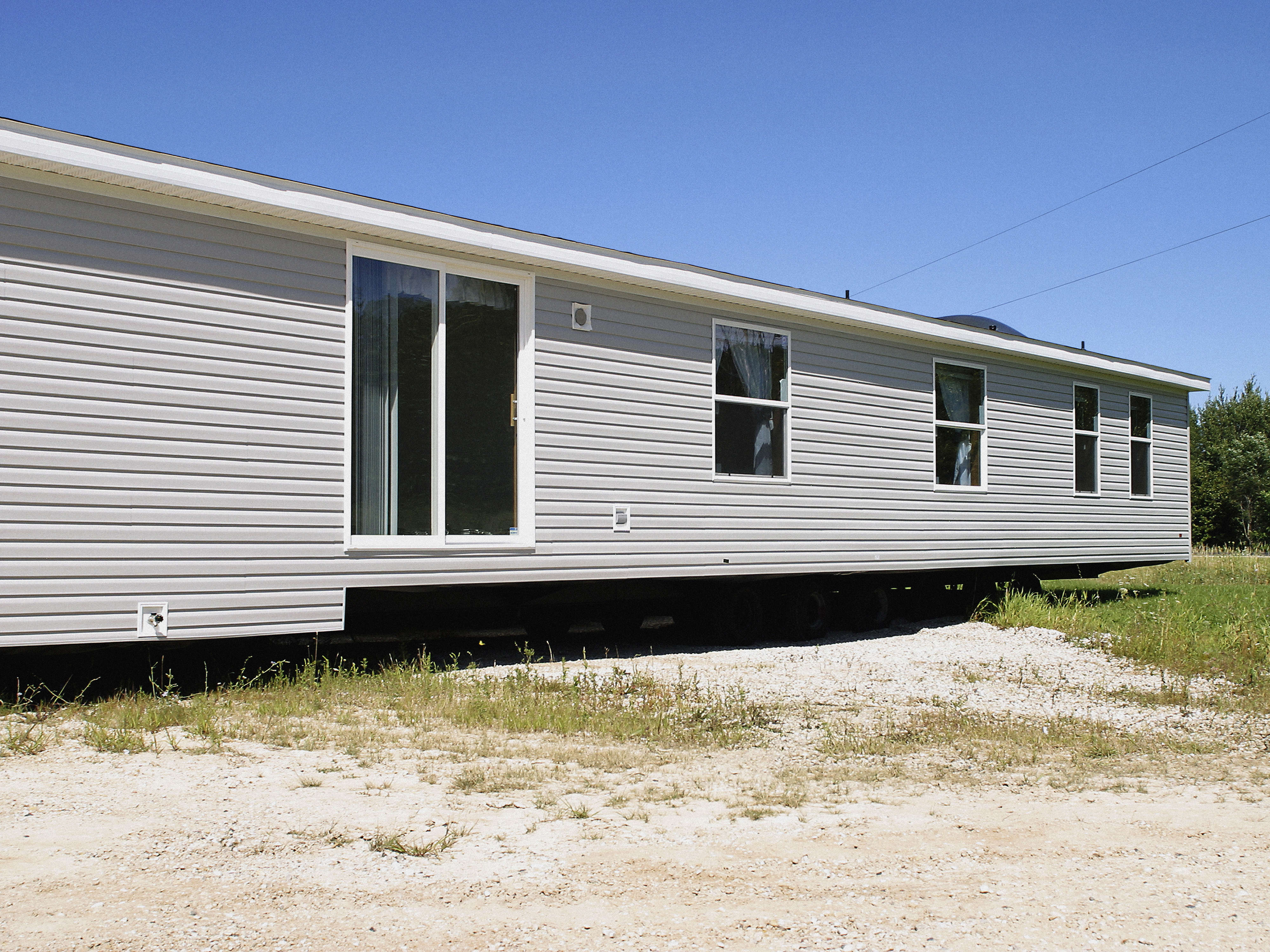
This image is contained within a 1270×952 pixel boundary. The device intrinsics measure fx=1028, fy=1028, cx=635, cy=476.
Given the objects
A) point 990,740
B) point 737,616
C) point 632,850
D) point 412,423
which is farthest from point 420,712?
point 737,616

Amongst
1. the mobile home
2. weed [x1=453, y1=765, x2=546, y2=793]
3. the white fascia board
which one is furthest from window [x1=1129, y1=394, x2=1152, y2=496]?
weed [x1=453, y1=765, x2=546, y2=793]

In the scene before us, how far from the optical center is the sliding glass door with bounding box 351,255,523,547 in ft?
22.4

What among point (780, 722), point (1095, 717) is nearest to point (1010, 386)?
point (1095, 717)

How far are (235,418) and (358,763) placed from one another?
2.59m

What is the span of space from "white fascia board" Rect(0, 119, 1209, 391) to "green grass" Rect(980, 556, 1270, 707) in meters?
3.10

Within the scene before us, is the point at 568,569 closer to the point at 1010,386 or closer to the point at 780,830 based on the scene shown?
the point at 780,830

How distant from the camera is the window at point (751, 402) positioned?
348 inches

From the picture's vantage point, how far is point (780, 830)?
3660 mm

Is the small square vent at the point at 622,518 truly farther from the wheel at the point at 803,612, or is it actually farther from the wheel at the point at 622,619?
the wheel at the point at 803,612

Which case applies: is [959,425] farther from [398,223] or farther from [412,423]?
[398,223]

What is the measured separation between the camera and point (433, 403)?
707 cm

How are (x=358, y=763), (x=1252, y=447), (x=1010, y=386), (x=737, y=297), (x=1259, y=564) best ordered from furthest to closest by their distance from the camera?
1. (x=1252, y=447)
2. (x=1259, y=564)
3. (x=1010, y=386)
4. (x=737, y=297)
5. (x=358, y=763)

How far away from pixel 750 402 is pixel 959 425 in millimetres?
3156

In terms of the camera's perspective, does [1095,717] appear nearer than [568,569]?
Yes
